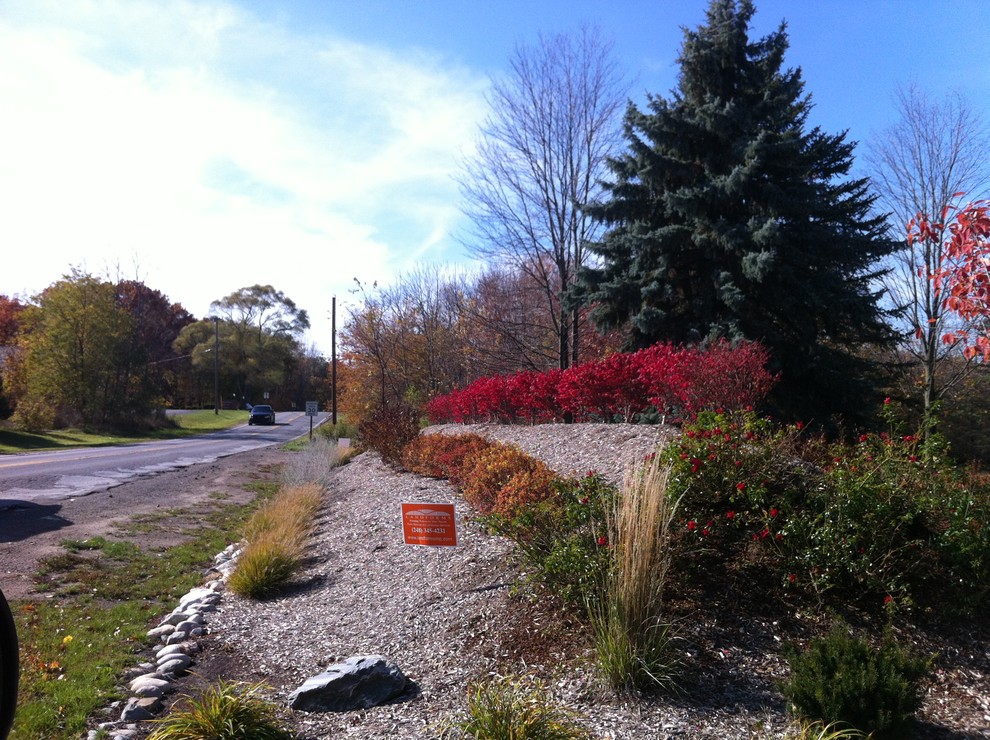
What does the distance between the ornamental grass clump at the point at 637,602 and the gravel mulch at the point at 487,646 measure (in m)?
0.13

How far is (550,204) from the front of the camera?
19047 millimetres

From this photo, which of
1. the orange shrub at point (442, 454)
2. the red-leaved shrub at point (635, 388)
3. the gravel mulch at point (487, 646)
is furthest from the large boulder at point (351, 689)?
the orange shrub at point (442, 454)

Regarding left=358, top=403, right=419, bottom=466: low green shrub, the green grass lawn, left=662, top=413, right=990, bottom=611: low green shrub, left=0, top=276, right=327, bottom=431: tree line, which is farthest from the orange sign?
left=0, top=276, right=327, bottom=431: tree line

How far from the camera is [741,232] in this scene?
15.2 metres

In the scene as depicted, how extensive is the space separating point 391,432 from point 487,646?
9965 mm

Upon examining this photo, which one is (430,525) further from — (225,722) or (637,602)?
(225,722)

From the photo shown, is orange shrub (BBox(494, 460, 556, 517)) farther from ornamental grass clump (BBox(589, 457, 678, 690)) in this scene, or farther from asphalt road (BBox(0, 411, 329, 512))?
asphalt road (BBox(0, 411, 329, 512))

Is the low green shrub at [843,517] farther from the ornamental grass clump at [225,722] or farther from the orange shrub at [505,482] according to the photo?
the ornamental grass clump at [225,722]

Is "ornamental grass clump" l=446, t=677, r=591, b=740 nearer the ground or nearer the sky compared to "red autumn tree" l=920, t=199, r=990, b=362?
nearer the ground

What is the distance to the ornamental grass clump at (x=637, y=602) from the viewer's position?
4.23 metres

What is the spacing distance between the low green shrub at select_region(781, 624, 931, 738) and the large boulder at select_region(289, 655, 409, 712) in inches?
87.0

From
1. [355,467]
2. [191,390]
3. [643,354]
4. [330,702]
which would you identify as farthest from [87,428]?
[191,390]

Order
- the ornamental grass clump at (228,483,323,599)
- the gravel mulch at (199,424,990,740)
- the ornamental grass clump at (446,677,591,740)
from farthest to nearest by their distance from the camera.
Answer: the ornamental grass clump at (228,483,323,599), the gravel mulch at (199,424,990,740), the ornamental grass clump at (446,677,591,740)

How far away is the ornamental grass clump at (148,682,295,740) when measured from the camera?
3.91 m
